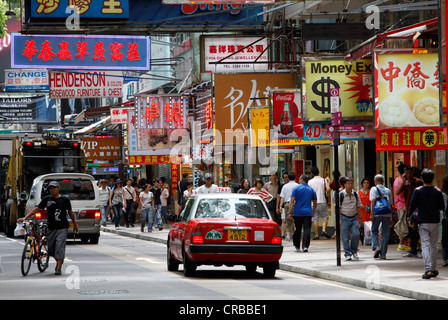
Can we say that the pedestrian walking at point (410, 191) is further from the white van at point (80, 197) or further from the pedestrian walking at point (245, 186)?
the white van at point (80, 197)

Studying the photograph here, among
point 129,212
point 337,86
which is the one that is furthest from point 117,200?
point 337,86

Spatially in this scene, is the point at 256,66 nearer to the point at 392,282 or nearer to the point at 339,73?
the point at 339,73

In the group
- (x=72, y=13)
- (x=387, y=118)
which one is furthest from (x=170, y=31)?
(x=387, y=118)

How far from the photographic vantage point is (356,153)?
29.0 m

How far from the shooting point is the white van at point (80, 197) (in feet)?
93.8

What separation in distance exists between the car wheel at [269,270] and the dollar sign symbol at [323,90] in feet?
17.3

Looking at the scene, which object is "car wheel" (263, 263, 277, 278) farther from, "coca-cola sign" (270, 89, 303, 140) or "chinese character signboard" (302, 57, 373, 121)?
"coca-cola sign" (270, 89, 303, 140)

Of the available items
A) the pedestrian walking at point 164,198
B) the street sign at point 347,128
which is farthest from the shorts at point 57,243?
the pedestrian walking at point 164,198

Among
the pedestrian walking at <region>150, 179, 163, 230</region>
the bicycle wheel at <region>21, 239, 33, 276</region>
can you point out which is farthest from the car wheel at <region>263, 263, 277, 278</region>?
the pedestrian walking at <region>150, 179, 163, 230</region>

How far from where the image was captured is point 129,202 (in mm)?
39531

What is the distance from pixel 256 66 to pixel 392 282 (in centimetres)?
1560

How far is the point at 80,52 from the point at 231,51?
4272 mm

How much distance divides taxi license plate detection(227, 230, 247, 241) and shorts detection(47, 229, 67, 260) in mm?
3247

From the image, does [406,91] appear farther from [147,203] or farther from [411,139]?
[147,203]
